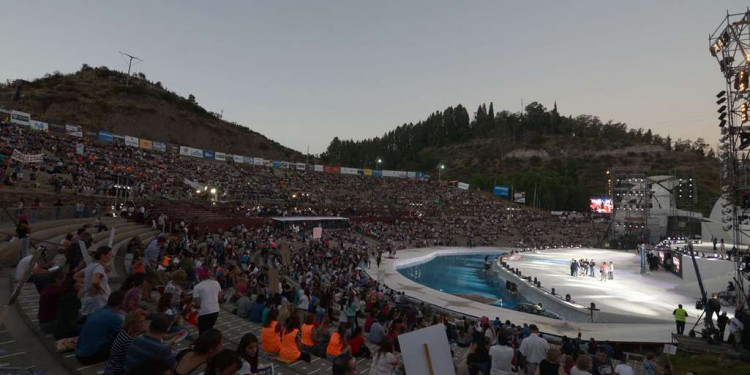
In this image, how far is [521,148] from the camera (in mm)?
169500


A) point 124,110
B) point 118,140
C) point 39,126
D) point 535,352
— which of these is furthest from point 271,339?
point 124,110

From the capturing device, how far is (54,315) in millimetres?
6094

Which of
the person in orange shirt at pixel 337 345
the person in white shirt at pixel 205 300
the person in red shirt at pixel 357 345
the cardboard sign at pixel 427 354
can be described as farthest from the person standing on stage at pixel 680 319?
the person in white shirt at pixel 205 300

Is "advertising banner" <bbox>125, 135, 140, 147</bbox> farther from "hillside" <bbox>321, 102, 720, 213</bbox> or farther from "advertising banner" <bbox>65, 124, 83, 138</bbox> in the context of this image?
"hillside" <bbox>321, 102, 720, 213</bbox>

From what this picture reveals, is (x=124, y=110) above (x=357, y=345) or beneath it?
above

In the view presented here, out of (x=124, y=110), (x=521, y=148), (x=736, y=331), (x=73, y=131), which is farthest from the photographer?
(x=521, y=148)

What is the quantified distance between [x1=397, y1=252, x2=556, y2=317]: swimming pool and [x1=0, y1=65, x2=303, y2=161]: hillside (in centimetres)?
6850

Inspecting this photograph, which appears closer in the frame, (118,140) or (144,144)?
(118,140)

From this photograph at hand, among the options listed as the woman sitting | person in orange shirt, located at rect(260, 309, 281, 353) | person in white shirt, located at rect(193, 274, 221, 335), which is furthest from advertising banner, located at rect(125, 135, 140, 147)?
the woman sitting

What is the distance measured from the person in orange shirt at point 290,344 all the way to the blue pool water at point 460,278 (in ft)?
64.4

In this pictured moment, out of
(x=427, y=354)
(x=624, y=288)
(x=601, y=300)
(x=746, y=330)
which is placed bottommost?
(x=601, y=300)

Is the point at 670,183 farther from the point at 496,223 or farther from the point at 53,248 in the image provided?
the point at 53,248

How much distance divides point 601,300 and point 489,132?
560 feet

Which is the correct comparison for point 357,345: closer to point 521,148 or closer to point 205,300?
point 205,300
